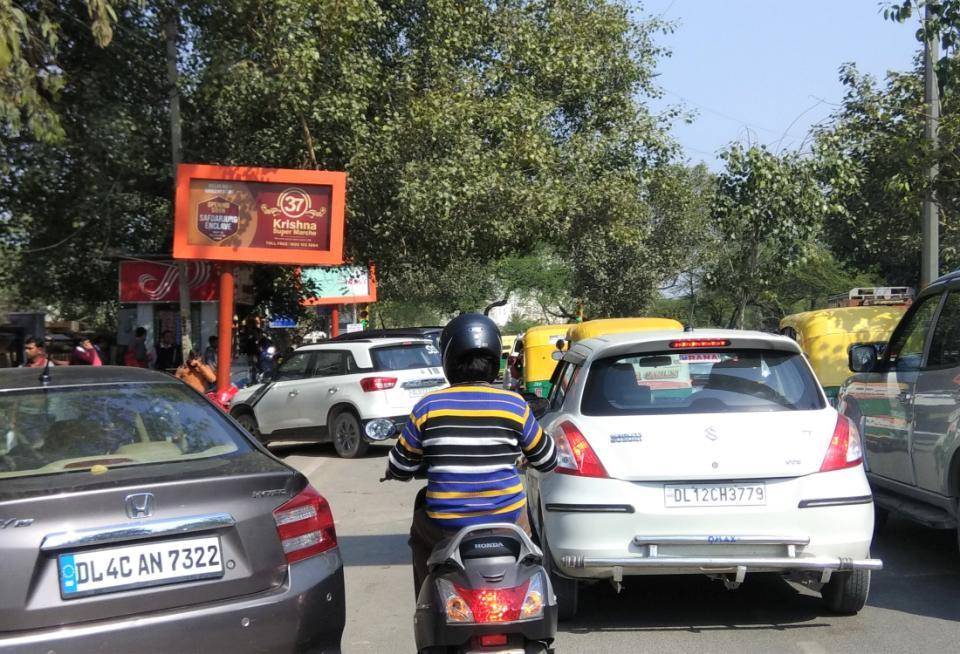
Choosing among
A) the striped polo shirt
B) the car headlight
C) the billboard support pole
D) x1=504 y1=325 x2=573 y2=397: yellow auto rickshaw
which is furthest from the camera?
x1=504 y1=325 x2=573 y2=397: yellow auto rickshaw

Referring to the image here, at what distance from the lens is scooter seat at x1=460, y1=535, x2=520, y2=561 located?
3.65 m

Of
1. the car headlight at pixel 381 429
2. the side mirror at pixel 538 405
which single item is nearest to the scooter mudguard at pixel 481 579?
the car headlight at pixel 381 429

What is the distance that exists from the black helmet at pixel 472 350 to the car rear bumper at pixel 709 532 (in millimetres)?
1762

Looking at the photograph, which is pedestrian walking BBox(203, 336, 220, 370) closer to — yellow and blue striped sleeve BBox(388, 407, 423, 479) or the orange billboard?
the orange billboard

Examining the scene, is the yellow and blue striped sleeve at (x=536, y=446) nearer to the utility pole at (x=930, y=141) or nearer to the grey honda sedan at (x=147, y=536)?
the grey honda sedan at (x=147, y=536)

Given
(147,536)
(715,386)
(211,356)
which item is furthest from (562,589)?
(211,356)

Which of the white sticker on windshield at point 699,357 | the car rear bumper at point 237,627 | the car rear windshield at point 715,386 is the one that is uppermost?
the white sticker on windshield at point 699,357

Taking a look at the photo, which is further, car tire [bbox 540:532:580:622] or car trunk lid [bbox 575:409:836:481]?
car tire [bbox 540:532:580:622]

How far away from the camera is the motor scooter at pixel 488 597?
3.56m

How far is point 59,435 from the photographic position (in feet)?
14.7

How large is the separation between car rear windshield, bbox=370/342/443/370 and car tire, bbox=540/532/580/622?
958cm

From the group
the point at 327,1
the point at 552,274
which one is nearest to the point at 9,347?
the point at 327,1

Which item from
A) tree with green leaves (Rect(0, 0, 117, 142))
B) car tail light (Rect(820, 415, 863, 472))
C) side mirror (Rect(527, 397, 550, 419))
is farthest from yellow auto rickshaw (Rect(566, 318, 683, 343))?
car tail light (Rect(820, 415, 863, 472))

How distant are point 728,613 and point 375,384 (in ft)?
31.1
